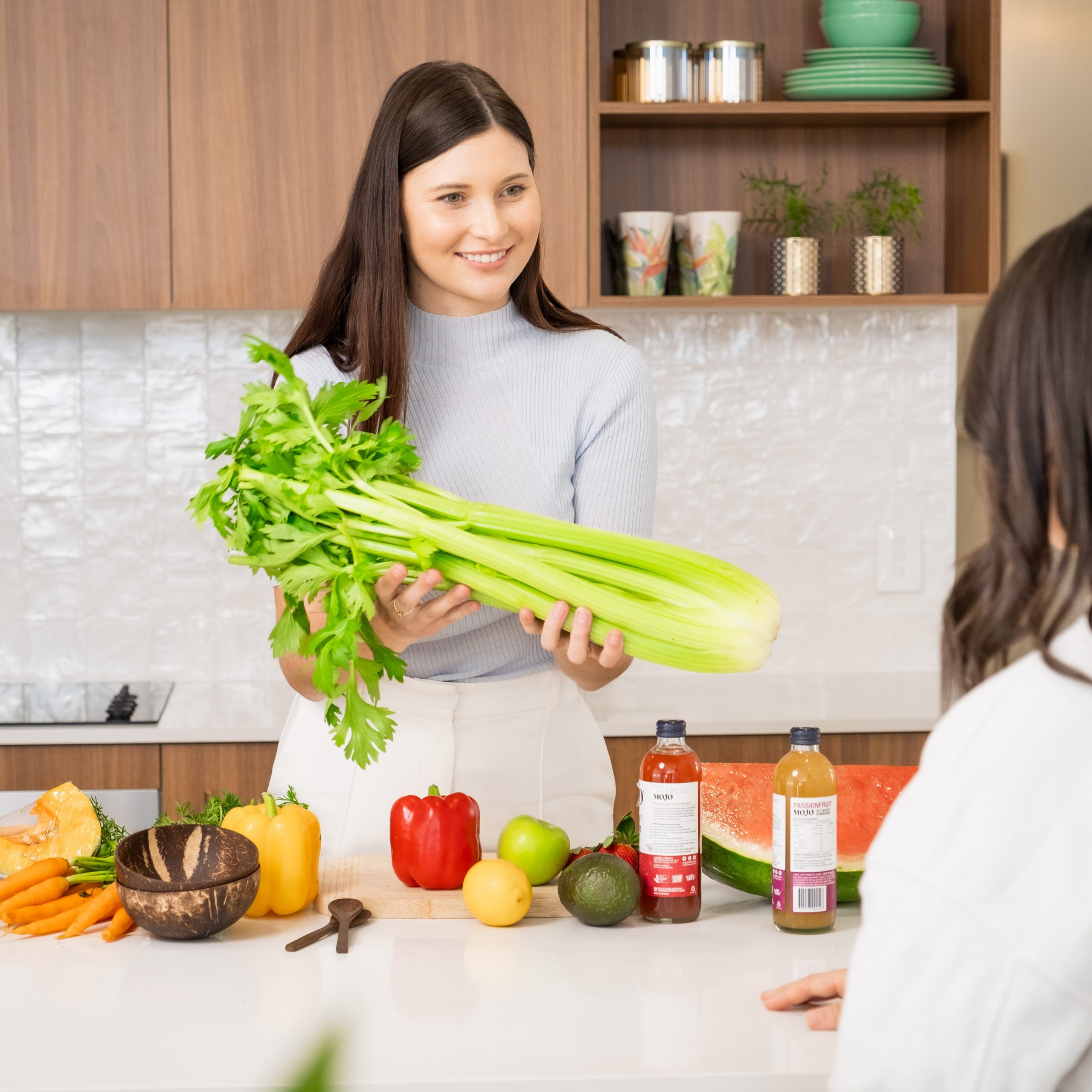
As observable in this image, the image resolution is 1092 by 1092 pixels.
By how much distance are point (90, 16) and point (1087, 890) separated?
8.25 ft

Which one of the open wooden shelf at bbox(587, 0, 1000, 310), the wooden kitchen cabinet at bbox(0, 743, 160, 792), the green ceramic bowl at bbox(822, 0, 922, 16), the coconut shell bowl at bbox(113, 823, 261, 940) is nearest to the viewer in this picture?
the coconut shell bowl at bbox(113, 823, 261, 940)

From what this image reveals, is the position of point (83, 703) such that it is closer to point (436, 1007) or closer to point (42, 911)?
point (42, 911)

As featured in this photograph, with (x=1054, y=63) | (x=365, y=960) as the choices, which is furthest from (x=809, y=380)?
(x=365, y=960)

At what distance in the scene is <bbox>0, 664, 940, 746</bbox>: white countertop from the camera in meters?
2.39

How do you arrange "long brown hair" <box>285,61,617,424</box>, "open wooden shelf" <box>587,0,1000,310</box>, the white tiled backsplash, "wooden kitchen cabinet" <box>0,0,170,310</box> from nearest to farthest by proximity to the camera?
1. "long brown hair" <box>285,61,617,424</box>
2. "wooden kitchen cabinet" <box>0,0,170,310</box>
3. "open wooden shelf" <box>587,0,1000,310</box>
4. the white tiled backsplash

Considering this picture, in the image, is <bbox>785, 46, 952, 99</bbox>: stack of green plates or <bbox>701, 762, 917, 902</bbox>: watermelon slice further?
<bbox>785, 46, 952, 99</bbox>: stack of green plates

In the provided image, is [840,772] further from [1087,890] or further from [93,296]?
[93,296]

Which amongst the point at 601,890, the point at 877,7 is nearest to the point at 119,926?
the point at 601,890

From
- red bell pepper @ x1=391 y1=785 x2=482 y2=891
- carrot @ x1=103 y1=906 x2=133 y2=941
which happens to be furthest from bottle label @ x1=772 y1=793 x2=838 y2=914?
→ carrot @ x1=103 y1=906 x2=133 y2=941

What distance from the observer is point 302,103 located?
8.35ft

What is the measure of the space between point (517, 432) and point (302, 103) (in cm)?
118

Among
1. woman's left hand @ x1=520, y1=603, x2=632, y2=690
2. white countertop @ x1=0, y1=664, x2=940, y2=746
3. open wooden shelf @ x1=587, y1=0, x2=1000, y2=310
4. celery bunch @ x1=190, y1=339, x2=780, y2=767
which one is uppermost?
open wooden shelf @ x1=587, y1=0, x2=1000, y2=310

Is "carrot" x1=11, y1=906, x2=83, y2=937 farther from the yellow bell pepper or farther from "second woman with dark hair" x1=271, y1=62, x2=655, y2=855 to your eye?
"second woman with dark hair" x1=271, y1=62, x2=655, y2=855

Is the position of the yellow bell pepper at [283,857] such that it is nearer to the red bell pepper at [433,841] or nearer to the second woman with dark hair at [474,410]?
the red bell pepper at [433,841]
